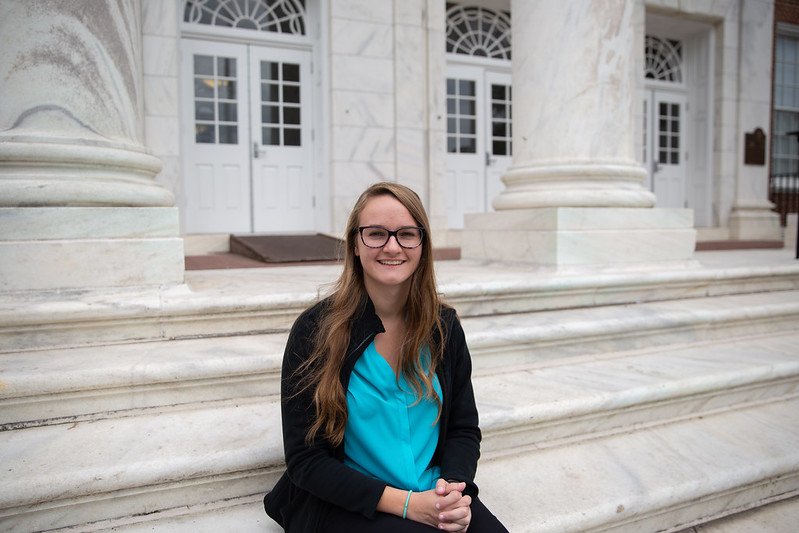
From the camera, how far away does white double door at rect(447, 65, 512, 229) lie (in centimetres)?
905

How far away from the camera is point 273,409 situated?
234 cm

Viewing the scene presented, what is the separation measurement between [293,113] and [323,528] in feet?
23.7

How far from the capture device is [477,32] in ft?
30.1

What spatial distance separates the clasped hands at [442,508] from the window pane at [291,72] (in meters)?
7.38

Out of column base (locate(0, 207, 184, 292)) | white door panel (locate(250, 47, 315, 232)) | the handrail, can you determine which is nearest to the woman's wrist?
column base (locate(0, 207, 184, 292))

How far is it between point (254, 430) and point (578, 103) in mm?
3402

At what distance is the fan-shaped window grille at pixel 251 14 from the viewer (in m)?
7.46

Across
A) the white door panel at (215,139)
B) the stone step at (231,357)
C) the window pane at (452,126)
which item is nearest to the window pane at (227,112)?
the white door panel at (215,139)

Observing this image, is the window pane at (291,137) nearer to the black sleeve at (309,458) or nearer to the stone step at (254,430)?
the stone step at (254,430)

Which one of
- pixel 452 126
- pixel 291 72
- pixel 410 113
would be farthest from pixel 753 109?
pixel 291 72

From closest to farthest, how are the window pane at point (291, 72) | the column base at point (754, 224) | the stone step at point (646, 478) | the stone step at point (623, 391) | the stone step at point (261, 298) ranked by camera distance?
the stone step at point (646, 478)
the stone step at point (623, 391)
the stone step at point (261, 298)
the window pane at point (291, 72)
the column base at point (754, 224)

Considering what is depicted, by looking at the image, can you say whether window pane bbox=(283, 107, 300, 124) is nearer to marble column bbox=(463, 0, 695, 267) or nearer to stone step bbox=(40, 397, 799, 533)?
marble column bbox=(463, 0, 695, 267)

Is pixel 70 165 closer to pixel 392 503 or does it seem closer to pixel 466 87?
pixel 392 503

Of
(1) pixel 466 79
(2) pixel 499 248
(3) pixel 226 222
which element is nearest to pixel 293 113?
(3) pixel 226 222
